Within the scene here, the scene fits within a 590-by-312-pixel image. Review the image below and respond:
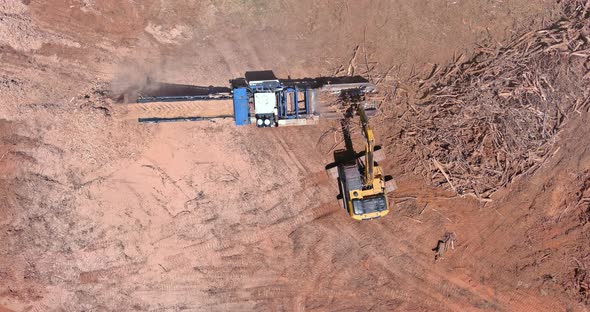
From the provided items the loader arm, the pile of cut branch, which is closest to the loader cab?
the loader arm

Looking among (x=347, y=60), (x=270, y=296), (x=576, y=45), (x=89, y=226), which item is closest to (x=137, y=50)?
(x=89, y=226)

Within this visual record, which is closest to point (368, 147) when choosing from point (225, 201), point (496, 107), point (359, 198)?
point (359, 198)

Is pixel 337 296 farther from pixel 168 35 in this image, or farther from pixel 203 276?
pixel 168 35

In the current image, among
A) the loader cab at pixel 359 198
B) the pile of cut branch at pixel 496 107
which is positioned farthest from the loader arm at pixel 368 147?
the pile of cut branch at pixel 496 107

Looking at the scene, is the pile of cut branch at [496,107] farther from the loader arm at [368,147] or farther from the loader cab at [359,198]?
the loader cab at [359,198]

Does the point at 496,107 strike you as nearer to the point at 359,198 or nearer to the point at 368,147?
the point at 368,147
